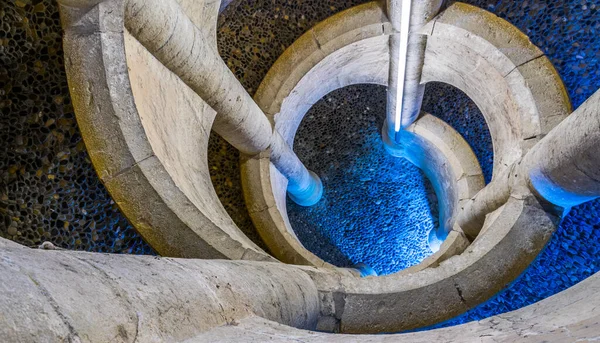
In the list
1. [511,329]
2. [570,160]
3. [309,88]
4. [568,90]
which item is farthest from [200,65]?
[568,90]

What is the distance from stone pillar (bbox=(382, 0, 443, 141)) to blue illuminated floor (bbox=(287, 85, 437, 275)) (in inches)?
41.5

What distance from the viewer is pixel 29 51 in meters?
2.60

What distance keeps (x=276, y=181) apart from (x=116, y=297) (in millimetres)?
4660

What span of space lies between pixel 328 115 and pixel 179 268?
601 centimetres

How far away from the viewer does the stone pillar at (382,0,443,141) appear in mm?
4844

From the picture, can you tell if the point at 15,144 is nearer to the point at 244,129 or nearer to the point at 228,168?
the point at 244,129

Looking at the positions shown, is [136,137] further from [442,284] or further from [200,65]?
[442,284]

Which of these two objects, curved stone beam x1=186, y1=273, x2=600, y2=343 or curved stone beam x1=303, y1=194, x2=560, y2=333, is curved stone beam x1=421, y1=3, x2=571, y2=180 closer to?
curved stone beam x1=303, y1=194, x2=560, y2=333

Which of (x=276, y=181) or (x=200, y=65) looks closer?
(x=200, y=65)

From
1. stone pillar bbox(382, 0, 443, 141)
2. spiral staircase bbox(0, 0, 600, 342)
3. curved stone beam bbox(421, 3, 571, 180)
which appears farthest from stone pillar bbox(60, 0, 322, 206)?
curved stone beam bbox(421, 3, 571, 180)

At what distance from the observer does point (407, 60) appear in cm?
560

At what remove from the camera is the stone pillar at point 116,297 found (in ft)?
3.13

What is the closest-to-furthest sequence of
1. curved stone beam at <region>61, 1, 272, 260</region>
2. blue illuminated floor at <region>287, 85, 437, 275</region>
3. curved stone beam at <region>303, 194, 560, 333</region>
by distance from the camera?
1. curved stone beam at <region>61, 1, 272, 260</region>
2. curved stone beam at <region>303, 194, 560, 333</region>
3. blue illuminated floor at <region>287, 85, 437, 275</region>

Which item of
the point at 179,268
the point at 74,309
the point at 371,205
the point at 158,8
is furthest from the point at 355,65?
the point at 74,309
